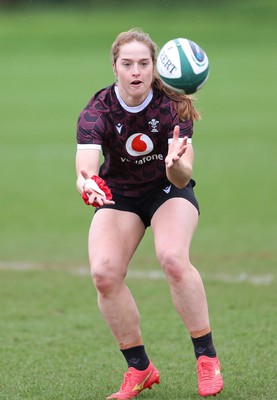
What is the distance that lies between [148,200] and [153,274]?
460 cm

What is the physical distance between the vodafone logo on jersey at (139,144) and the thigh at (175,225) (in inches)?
16.1

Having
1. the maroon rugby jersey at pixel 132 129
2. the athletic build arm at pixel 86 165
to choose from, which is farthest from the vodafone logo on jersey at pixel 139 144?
the athletic build arm at pixel 86 165

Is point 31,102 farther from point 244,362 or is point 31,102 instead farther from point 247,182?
point 244,362

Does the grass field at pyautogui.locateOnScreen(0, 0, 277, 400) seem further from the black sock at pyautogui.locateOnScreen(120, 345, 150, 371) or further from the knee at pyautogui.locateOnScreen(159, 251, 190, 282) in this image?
the knee at pyautogui.locateOnScreen(159, 251, 190, 282)

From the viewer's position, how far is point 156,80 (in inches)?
295

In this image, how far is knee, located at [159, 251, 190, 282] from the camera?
706 centimetres

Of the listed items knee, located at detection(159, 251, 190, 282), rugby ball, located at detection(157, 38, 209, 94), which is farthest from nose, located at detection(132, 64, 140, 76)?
knee, located at detection(159, 251, 190, 282)

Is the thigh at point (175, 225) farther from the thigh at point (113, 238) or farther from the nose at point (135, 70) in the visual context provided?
the nose at point (135, 70)

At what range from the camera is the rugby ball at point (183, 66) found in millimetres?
7090

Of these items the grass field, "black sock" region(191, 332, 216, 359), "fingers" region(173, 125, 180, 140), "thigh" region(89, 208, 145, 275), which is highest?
"fingers" region(173, 125, 180, 140)

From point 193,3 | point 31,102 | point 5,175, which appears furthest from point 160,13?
point 5,175

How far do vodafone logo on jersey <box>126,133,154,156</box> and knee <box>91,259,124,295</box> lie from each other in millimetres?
850

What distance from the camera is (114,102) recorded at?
7.45 metres

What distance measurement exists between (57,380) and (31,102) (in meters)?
23.9
